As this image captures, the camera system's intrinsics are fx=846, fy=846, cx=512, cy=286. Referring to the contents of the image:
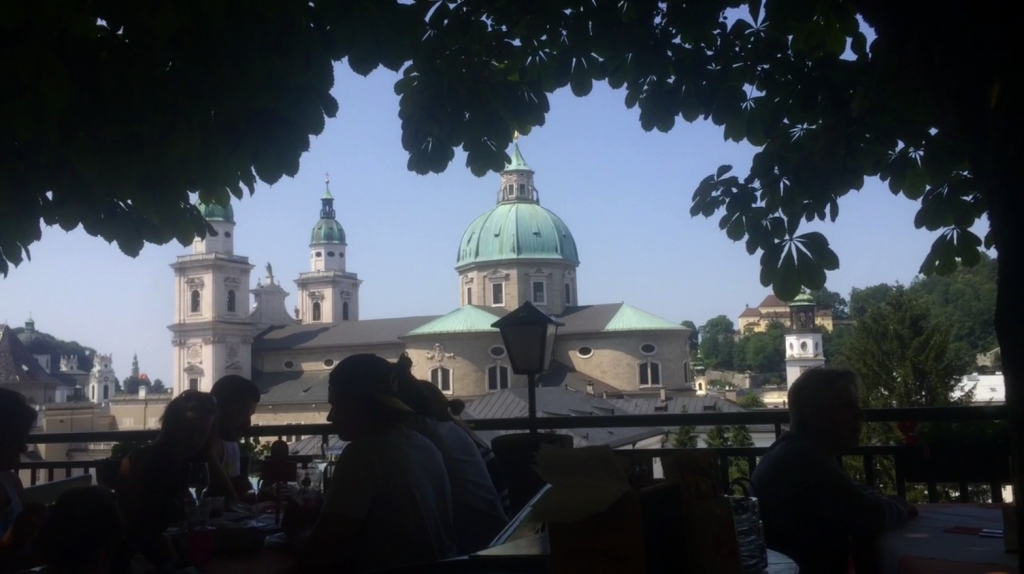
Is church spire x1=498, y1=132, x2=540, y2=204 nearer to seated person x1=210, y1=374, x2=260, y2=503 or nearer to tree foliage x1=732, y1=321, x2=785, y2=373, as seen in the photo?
tree foliage x1=732, y1=321, x2=785, y2=373

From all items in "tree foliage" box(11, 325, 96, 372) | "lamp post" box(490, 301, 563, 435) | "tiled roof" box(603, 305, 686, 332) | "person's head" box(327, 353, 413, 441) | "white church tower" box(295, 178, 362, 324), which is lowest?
"person's head" box(327, 353, 413, 441)

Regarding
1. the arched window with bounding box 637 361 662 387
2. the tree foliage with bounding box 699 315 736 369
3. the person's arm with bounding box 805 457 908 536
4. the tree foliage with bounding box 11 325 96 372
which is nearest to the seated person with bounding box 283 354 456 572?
the person's arm with bounding box 805 457 908 536

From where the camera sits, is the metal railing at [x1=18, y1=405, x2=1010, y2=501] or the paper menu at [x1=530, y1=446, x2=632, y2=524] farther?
the metal railing at [x1=18, y1=405, x2=1010, y2=501]

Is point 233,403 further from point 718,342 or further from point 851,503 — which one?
point 718,342

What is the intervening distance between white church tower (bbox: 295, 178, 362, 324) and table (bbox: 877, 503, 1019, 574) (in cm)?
7509

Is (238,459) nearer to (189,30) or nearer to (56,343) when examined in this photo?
(189,30)

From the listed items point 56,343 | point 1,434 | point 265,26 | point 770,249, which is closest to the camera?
point 1,434

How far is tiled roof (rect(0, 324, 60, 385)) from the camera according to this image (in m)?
15.5

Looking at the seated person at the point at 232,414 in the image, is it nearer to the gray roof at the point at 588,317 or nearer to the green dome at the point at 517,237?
the gray roof at the point at 588,317

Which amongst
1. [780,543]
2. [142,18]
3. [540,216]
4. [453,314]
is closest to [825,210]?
[780,543]

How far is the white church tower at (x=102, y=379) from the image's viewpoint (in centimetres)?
5173

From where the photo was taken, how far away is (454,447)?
3213 millimetres

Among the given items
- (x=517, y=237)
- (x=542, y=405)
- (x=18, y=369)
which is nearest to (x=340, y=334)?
(x=517, y=237)

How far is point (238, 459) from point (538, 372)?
2.44 m
